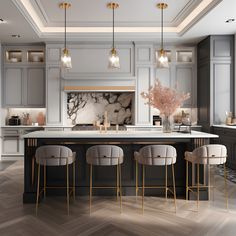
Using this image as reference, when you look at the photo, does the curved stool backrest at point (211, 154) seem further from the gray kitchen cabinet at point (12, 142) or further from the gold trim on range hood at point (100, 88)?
the gray kitchen cabinet at point (12, 142)

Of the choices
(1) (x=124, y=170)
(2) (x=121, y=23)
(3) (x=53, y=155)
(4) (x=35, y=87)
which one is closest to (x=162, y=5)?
(2) (x=121, y=23)

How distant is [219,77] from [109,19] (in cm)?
284

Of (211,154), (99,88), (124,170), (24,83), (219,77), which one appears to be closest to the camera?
(211,154)

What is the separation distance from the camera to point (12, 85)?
20.9 feet

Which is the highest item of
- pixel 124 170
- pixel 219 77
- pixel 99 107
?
pixel 219 77

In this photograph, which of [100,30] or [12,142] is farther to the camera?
[12,142]

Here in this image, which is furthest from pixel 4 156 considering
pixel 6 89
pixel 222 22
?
pixel 222 22

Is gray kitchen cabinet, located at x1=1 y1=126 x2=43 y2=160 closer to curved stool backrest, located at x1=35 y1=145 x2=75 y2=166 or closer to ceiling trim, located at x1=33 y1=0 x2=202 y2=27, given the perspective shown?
ceiling trim, located at x1=33 y1=0 x2=202 y2=27

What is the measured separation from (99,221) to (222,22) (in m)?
4.36

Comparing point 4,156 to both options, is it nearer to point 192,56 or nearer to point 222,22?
point 192,56

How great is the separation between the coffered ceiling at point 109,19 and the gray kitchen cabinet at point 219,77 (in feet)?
1.04

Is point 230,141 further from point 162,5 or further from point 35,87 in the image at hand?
point 35,87

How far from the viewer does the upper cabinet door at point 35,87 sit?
6.36 m

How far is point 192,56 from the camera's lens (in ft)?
21.3
